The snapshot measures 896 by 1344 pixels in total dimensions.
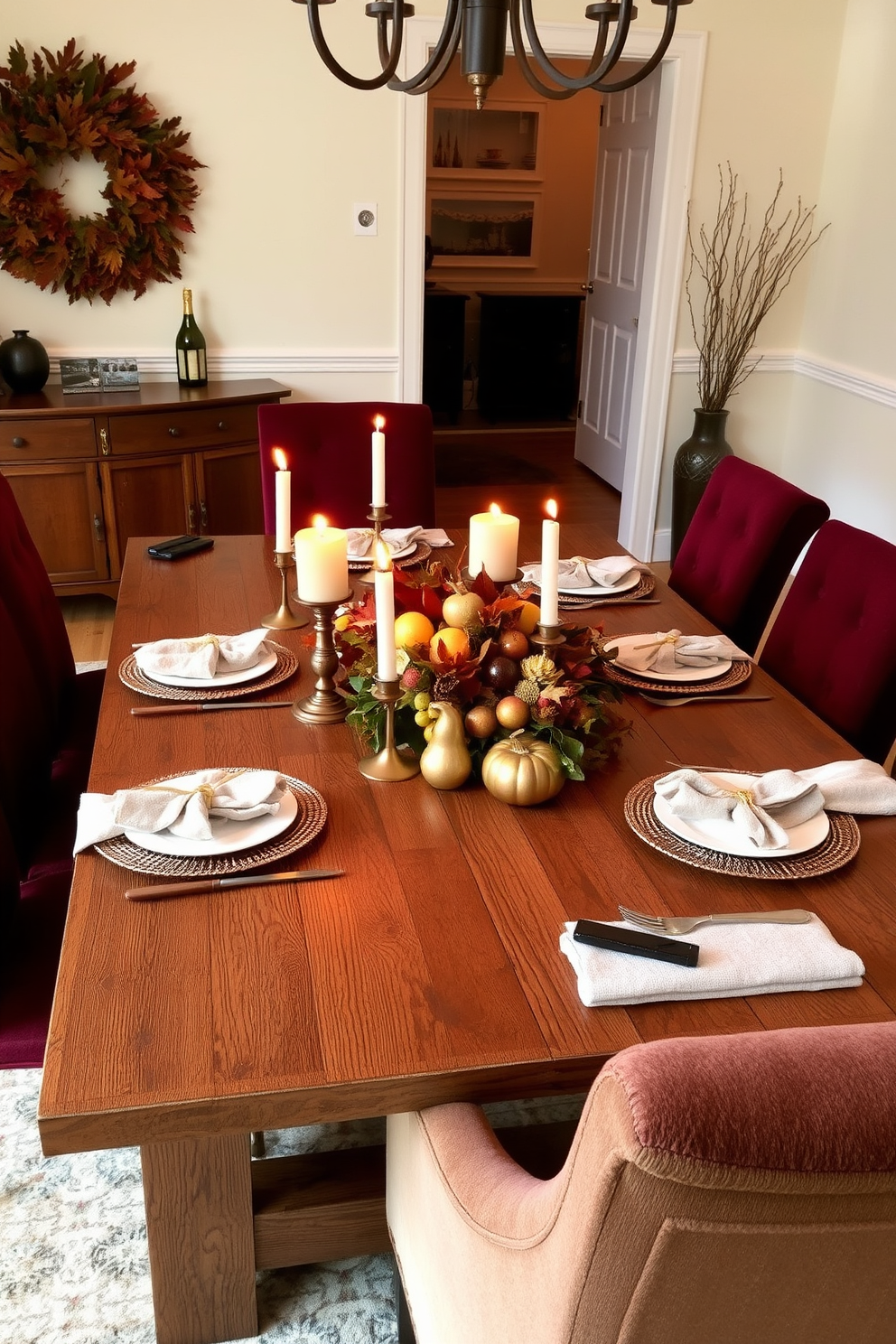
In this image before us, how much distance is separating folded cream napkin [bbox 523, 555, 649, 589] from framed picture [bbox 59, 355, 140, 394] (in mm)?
2218

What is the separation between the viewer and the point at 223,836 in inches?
52.6

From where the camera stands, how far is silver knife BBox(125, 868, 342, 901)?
49.0 inches

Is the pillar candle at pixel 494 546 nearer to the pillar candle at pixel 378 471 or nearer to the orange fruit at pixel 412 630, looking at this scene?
the orange fruit at pixel 412 630

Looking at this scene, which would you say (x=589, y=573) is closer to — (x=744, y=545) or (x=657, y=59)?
(x=744, y=545)

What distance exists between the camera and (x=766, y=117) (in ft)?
13.9

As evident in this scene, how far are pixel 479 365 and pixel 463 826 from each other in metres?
6.37

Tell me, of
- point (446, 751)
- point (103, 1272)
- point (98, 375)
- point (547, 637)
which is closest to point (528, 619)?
point (547, 637)

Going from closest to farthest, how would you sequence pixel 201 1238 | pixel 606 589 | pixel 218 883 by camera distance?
1. pixel 218 883
2. pixel 201 1238
3. pixel 606 589

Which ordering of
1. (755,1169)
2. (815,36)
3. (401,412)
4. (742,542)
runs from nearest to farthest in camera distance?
1. (755,1169)
2. (742,542)
3. (401,412)
4. (815,36)

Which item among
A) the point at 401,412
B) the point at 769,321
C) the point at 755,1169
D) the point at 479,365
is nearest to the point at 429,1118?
the point at 755,1169

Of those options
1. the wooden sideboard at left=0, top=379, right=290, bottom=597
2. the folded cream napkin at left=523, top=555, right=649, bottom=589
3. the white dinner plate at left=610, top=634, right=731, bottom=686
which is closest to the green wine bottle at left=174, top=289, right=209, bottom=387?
the wooden sideboard at left=0, top=379, right=290, bottom=597

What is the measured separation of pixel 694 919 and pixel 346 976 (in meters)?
0.38

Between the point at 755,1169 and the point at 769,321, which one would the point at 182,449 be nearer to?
the point at 769,321

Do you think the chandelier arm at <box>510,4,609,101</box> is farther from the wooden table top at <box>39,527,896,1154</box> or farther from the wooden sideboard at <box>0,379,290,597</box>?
the wooden sideboard at <box>0,379,290,597</box>
